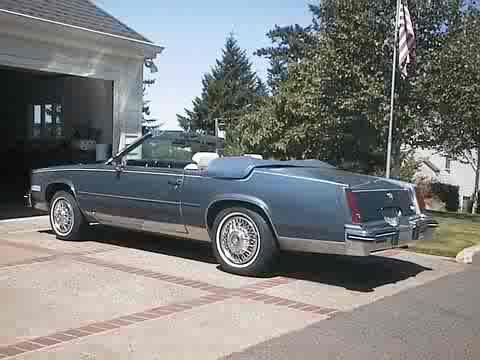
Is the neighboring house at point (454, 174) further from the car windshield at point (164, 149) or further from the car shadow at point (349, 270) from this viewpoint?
the car windshield at point (164, 149)

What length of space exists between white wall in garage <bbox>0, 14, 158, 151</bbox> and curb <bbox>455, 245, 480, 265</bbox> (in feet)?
22.8

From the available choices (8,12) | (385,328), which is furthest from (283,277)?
(8,12)

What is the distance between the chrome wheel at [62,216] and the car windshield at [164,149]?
1142mm

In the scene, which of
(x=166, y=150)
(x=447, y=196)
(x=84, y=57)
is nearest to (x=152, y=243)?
(x=166, y=150)

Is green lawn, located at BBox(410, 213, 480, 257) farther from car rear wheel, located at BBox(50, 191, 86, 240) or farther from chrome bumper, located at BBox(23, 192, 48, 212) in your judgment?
chrome bumper, located at BBox(23, 192, 48, 212)

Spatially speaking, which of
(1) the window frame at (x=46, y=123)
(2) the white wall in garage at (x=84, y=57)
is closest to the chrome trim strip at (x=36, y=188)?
(2) the white wall in garage at (x=84, y=57)

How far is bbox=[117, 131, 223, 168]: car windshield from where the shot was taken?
902cm

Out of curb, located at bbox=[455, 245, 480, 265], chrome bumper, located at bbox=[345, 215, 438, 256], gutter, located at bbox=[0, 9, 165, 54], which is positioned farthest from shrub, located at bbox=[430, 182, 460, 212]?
chrome bumper, located at bbox=[345, 215, 438, 256]

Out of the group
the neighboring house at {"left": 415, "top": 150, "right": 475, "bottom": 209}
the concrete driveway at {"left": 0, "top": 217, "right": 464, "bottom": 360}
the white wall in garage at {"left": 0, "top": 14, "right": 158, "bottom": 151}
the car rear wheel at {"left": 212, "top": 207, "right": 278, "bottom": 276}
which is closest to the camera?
the concrete driveway at {"left": 0, "top": 217, "right": 464, "bottom": 360}

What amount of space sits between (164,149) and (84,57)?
404 centimetres

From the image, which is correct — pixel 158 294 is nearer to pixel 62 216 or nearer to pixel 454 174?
pixel 62 216

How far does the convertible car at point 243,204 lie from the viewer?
6.93 metres

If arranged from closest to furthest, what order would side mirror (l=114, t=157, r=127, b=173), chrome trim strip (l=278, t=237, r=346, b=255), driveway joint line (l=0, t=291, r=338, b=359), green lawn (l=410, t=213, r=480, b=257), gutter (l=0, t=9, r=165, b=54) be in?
driveway joint line (l=0, t=291, r=338, b=359), chrome trim strip (l=278, t=237, r=346, b=255), side mirror (l=114, t=157, r=127, b=173), green lawn (l=410, t=213, r=480, b=257), gutter (l=0, t=9, r=165, b=54)

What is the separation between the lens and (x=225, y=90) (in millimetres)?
63750
